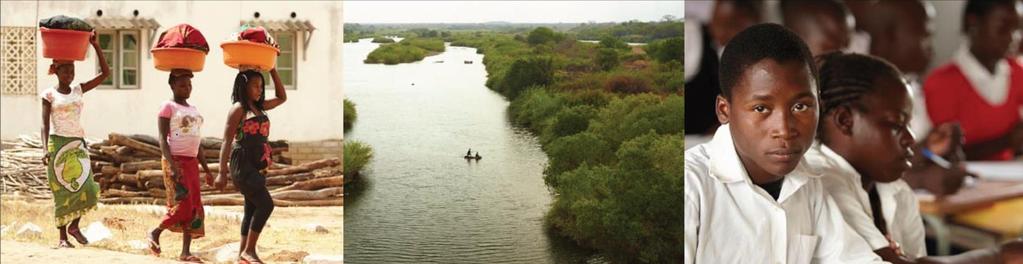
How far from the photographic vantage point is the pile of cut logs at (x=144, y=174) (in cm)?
595

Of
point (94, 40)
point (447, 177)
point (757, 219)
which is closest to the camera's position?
point (757, 219)

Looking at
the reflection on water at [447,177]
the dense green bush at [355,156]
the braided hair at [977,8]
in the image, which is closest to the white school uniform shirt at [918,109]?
the braided hair at [977,8]

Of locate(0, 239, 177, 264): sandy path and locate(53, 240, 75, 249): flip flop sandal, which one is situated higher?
locate(53, 240, 75, 249): flip flop sandal

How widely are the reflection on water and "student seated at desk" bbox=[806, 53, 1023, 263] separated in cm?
125

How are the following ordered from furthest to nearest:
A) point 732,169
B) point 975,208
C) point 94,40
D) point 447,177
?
point 447,177 < point 975,208 < point 94,40 < point 732,169

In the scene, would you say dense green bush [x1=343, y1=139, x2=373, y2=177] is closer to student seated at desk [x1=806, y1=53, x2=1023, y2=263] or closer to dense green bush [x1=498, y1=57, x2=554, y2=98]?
dense green bush [x1=498, y1=57, x2=554, y2=98]

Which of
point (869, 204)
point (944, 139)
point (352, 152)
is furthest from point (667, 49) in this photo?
point (352, 152)

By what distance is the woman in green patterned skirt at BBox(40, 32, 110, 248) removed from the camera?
595cm

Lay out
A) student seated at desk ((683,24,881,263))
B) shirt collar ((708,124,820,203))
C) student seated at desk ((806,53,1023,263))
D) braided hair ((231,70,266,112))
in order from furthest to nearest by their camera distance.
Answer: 1. student seated at desk ((806,53,1023,263))
2. braided hair ((231,70,266,112))
3. shirt collar ((708,124,820,203))
4. student seated at desk ((683,24,881,263))

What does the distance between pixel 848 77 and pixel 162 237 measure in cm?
328

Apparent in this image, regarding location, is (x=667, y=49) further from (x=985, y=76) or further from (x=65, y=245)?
(x=65, y=245)

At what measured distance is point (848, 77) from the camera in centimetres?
598

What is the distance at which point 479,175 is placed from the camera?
628 centimetres

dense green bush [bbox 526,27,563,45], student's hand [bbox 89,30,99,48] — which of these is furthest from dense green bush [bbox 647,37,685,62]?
student's hand [bbox 89,30,99,48]
